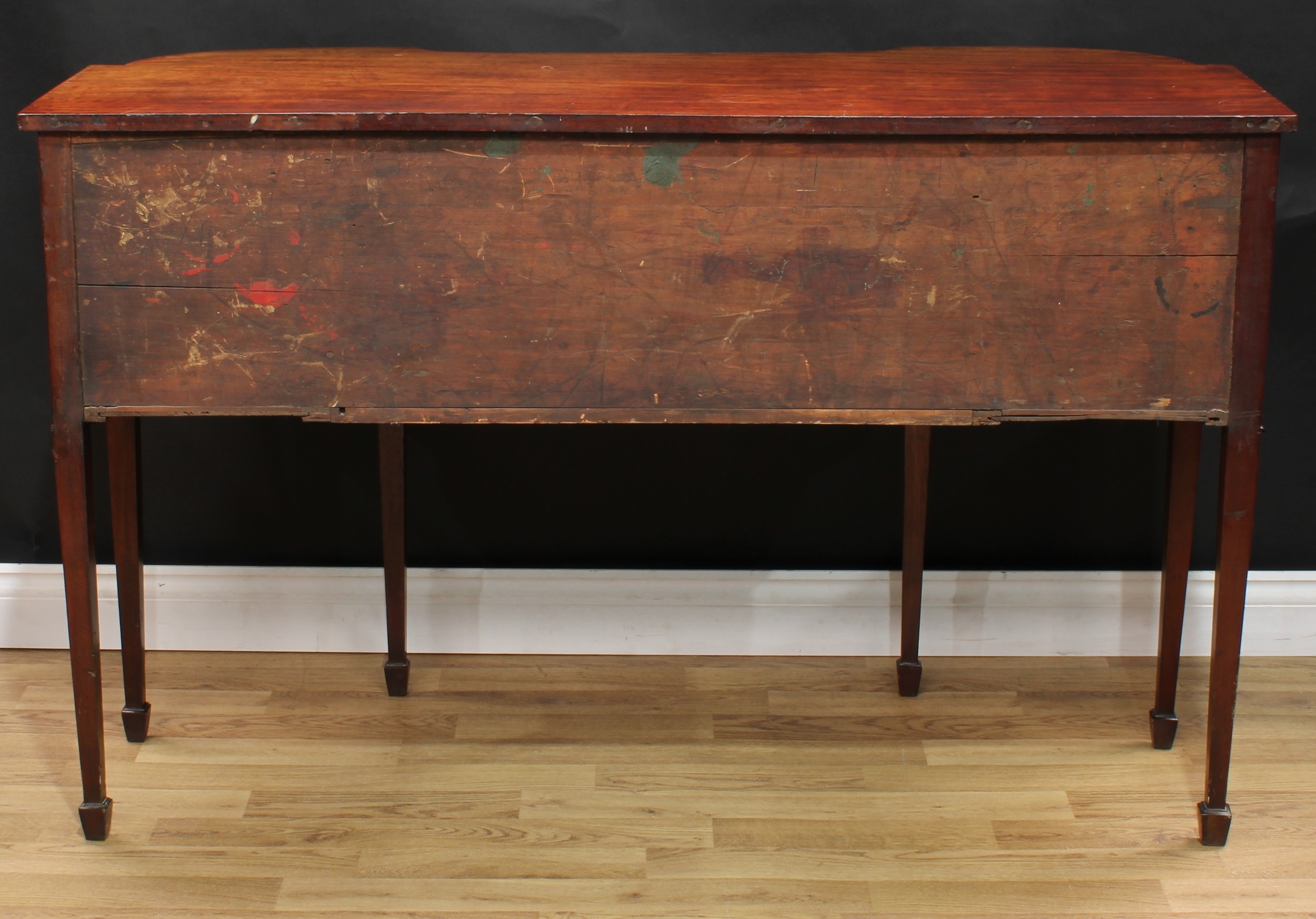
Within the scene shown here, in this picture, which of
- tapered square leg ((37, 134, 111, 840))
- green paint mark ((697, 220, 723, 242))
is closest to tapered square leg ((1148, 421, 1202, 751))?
green paint mark ((697, 220, 723, 242))

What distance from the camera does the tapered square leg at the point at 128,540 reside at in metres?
1.66

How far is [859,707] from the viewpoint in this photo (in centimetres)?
189

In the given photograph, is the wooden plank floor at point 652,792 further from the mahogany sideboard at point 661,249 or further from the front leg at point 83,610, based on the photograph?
the mahogany sideboard at point 661,249

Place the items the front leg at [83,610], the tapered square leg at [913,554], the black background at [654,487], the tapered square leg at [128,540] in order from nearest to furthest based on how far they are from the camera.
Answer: the front leg at [83,610] → the tapered square leg at [128,540] → the tapered square leg at [913,554] → the black background at [654,487]

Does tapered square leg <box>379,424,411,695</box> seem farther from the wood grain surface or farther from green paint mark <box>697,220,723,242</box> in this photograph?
green paint mark <box>697,220,723,242</box>

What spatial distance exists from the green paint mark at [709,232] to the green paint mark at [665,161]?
5 cm

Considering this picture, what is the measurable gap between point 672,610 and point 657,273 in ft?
2.86

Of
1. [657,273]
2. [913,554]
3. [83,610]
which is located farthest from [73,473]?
[913,554]

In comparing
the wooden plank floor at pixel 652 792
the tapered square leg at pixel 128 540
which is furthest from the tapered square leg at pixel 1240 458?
the tapered square leg at pixel 128 540

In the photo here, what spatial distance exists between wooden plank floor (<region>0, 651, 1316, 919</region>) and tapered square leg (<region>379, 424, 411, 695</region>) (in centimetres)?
6

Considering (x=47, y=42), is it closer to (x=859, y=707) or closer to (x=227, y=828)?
(x=227, y=828)

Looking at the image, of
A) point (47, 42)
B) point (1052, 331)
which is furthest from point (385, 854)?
point (47, 42)

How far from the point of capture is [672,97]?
133 cm

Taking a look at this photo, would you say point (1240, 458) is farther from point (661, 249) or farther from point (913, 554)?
point (661, 249)
